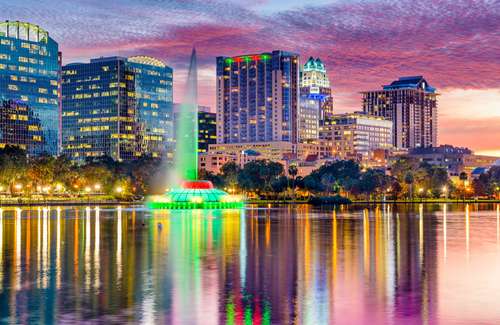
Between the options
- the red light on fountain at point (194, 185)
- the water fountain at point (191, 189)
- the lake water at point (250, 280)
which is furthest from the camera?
the red light on fountain at point (194, 185)

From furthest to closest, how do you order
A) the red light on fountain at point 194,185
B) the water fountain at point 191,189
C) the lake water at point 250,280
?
the red light on fountain at point 194,185 < the water fountain at point 191,189 < the lake water at point 250,280

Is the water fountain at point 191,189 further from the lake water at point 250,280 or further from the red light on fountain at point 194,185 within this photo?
the lake water at point 250,280

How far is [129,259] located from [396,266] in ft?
44.7

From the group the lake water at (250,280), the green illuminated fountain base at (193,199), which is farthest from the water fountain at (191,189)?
the lake water at (250,280)

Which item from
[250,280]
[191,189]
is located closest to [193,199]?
[191,189]

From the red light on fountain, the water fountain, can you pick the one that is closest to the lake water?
the water fountain

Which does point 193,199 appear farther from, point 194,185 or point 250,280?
point 250,280

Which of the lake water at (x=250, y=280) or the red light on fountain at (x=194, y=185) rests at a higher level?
the red light on fountain at (x=194, y=185)

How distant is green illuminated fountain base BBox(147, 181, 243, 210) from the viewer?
12325cm

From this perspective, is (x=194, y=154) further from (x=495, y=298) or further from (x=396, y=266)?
(x=495, y=298)

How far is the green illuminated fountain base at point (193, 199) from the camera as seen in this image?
123250mm

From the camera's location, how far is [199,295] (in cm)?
2717

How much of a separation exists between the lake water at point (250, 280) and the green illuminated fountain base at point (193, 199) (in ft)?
227

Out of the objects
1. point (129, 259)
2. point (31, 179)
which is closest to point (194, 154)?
point (31, 179)
